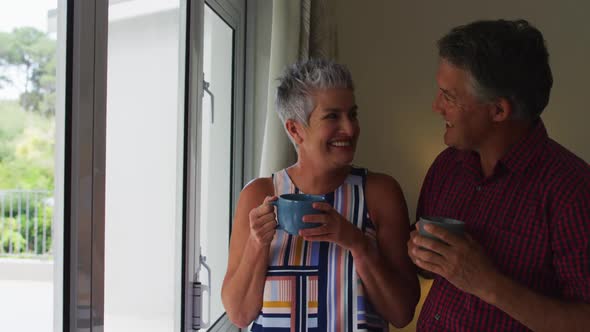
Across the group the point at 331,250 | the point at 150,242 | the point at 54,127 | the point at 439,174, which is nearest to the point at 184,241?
the point at 150,242

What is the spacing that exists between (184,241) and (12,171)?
0.71m

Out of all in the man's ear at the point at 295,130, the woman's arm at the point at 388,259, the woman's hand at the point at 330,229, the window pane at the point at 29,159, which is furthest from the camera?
the man's ear at the point at 295,130

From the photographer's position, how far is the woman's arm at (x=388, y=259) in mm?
1069

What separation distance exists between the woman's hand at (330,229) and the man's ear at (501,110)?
0.38 metres

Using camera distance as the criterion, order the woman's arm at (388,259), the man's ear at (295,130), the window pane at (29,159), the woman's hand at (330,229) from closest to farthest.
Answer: the window pane at (29,159) → the woman's hand at (330,229) → the woman's arm at (388,259) → the man's ear at (295,130)

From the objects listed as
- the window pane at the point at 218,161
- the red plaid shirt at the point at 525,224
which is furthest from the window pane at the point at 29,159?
the window pane at the point at 218,161

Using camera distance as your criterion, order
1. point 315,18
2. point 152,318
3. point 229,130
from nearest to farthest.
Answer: point 152,318 < point 315,18 < point 229,130

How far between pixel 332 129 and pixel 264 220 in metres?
0.27

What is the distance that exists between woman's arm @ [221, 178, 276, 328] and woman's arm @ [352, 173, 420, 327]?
20cm

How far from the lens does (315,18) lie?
1.82 meters

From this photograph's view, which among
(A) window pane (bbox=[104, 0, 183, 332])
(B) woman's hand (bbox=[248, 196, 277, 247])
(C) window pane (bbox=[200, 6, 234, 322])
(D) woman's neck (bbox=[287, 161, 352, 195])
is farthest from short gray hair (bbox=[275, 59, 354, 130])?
(C) window pane (bbox=[200, 6, 234, 322])

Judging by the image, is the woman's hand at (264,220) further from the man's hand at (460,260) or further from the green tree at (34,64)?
the green tree at (34,64)

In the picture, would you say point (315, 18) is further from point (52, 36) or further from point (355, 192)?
point (52, 36)

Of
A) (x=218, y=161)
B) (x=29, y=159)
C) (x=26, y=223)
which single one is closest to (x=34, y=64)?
(x=29, y=159)
